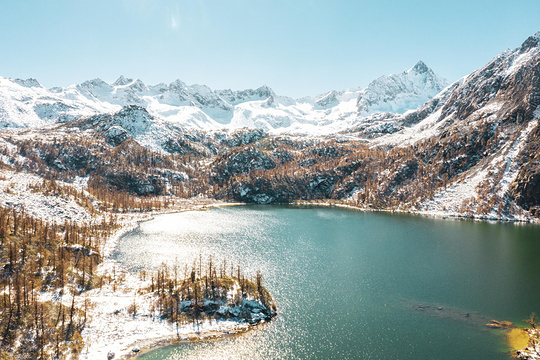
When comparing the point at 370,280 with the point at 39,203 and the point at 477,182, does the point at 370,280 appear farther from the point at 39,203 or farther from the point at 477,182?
the point at 477,182

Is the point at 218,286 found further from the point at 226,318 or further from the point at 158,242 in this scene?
the point at 158,242

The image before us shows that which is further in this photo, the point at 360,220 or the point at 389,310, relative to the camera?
the point at 360,220

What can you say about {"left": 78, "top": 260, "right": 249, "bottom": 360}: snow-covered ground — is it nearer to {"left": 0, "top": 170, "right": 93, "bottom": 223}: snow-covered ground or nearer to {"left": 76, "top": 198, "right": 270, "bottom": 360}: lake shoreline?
{"left": 76, "top": 198, "right": 270, "bottom": 360}: lake shoreline

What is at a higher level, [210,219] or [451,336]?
[210,219]

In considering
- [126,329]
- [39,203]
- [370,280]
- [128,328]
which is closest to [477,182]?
[370,280]

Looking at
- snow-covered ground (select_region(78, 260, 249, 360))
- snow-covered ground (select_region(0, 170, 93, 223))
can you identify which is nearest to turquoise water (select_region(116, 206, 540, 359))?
snow-covered ground (select_region(78, 260, 249, 360))

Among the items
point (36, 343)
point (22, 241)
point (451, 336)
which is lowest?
point (451, 336)

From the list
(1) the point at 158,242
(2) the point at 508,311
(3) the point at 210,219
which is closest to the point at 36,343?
(1) the point at 158,242

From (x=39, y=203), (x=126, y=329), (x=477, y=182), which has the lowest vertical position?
(x=126, y=329)
